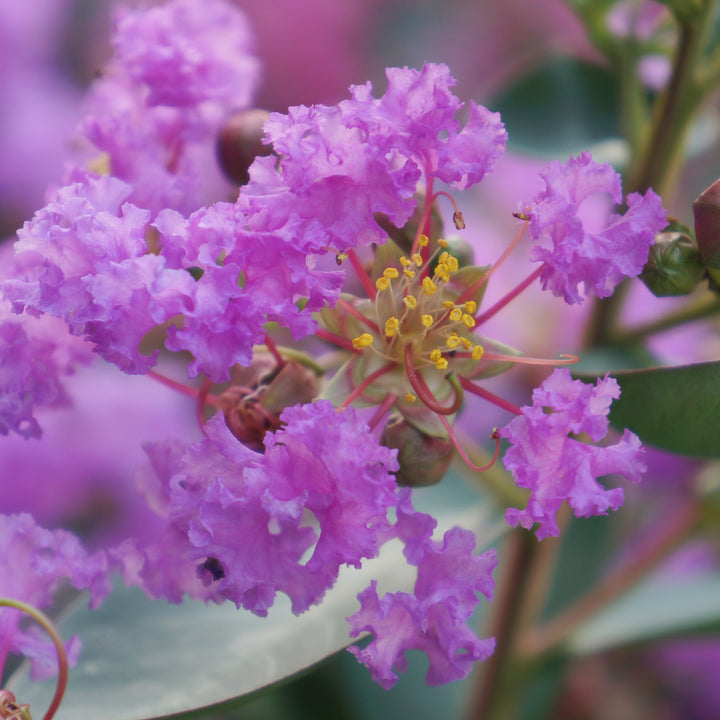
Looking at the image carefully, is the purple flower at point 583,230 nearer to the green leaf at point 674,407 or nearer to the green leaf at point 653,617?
the green leaf at point 674,407

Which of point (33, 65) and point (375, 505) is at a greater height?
point (33, 65)

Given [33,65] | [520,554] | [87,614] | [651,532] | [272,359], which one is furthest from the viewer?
[33,65]

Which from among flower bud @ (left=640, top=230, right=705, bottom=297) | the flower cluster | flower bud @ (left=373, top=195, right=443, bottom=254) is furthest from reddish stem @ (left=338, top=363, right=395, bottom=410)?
flower bud @ (left=640, top=230, right=705, bottom=297)

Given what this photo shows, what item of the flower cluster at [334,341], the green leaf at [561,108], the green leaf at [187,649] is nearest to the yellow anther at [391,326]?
the flower cluster at [334,341]

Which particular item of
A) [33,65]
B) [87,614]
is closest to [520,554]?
[87,614]

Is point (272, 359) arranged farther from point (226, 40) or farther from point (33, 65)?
point (33, 65)

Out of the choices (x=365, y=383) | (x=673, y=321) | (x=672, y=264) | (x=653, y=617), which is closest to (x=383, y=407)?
(x=365, y=383)

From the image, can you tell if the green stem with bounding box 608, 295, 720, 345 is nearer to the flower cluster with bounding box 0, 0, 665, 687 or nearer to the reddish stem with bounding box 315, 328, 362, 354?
the flower cluster with bounding box 0, 0, 665, 687
